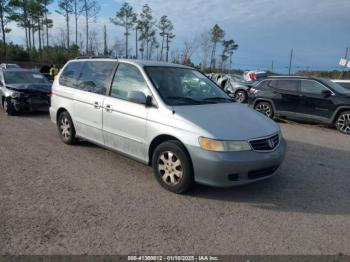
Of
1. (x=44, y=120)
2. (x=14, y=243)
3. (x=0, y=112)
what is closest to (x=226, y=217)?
(x=14, y=243)

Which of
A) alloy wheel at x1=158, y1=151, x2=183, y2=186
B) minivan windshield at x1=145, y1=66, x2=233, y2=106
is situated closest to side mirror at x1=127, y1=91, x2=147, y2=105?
minivan windshield at x1=145, y1=66, x2=233, y2=106

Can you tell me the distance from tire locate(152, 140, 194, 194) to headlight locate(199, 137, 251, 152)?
318mm

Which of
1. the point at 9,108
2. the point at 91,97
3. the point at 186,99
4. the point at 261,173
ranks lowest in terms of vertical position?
the point at 9,108

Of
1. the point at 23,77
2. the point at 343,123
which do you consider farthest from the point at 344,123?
the point at 23,77

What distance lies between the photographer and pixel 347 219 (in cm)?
391

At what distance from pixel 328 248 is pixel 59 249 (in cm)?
262

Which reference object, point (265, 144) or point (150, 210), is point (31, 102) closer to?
point (150, 210)

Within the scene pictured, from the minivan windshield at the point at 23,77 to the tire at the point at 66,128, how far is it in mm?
5179

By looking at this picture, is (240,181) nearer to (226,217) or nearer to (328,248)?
(226,217)

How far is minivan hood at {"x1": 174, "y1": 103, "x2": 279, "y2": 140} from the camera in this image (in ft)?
13.6

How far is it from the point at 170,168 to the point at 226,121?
0.99 metres

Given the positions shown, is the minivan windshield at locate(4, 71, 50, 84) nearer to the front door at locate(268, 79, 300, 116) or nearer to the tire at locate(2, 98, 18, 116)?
the tire at locate(2, 98, 18, 116)

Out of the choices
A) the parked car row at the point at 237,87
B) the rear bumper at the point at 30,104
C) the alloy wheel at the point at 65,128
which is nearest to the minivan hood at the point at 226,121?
the alloy wheel at the point at 65,128

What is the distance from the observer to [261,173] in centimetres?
436
